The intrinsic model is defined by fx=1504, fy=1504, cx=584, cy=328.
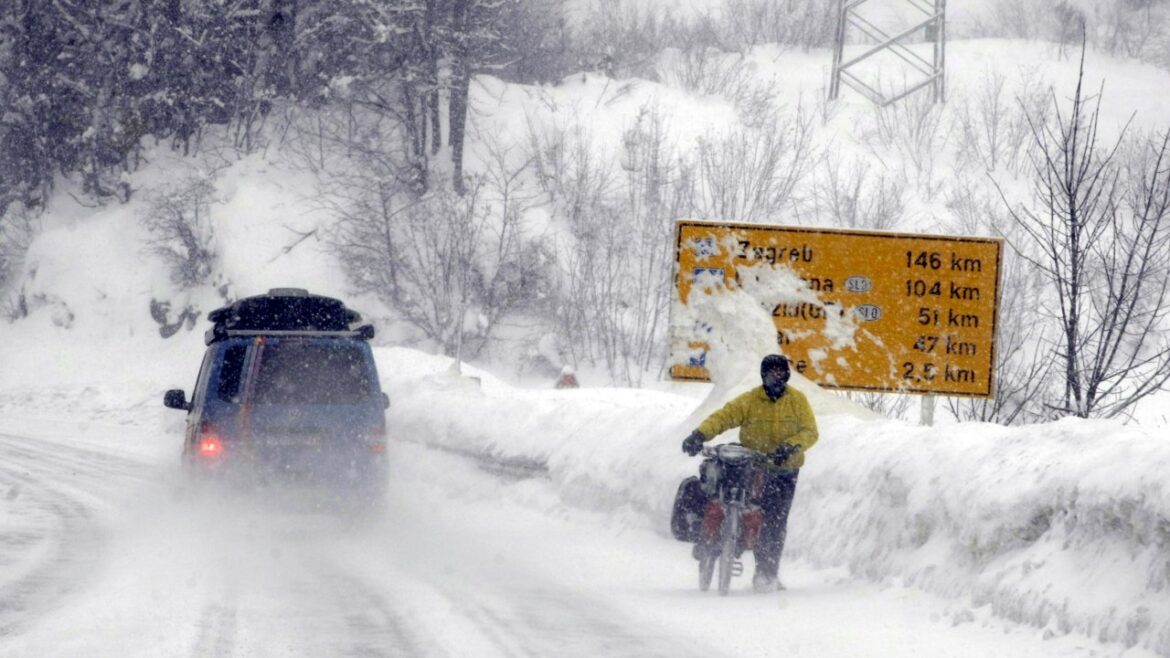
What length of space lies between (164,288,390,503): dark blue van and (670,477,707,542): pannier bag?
4.28 m

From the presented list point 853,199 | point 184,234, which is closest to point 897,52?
point 853,199

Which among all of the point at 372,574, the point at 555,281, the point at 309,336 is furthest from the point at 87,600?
the point at 555,281

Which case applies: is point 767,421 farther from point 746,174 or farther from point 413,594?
point 746,174

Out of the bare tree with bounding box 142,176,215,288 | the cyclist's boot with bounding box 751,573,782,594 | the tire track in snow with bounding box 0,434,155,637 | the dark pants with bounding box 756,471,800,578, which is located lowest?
the tire track in snow with bounding box 0,434,155,637

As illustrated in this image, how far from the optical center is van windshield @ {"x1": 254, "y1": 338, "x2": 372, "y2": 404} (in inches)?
547

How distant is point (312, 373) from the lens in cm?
1409

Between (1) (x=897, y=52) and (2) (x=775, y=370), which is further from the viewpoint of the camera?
(1) (x=897, y=52)

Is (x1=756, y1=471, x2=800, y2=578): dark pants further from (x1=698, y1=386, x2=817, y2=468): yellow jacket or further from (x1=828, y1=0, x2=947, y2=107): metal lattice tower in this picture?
(x1=828, y1=0, x2=947, y2=107): metal lattice tower

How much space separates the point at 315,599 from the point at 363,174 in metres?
41.5

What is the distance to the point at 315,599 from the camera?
9844 millimetres

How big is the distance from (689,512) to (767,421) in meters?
0.86

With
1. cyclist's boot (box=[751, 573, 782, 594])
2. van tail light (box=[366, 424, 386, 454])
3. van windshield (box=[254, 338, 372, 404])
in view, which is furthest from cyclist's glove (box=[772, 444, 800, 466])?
van windshield (box=[254, 338, 372, 404])

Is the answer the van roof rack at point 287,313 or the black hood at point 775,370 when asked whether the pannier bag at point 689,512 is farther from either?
the van roof rack at point 287,313

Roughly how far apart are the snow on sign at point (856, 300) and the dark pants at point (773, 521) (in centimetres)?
608
